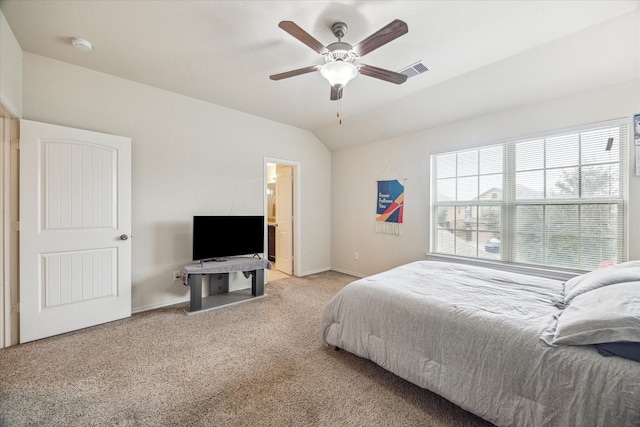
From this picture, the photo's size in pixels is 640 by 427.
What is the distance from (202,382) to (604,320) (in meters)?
2.38

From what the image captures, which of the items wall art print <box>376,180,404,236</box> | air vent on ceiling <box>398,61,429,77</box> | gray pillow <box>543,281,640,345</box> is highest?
air vent on ceiling <box>398,61,429,77</box>

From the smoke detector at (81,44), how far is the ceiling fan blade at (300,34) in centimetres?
202

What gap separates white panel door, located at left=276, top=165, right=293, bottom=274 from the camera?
4944 mm

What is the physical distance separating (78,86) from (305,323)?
3516 mm

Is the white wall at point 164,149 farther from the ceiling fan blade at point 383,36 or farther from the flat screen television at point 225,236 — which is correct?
the ceiling fan blade at point 383,36

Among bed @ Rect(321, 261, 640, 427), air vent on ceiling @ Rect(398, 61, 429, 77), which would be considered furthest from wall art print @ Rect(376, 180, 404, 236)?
bed @ Rect(321, 261, 640, 427)

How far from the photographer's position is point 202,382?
6.27 ft

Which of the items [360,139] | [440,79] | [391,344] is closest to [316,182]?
[360,139]

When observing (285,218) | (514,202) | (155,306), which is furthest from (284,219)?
(514,202)

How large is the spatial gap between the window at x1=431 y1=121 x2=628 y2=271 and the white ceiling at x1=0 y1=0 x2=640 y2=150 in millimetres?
580

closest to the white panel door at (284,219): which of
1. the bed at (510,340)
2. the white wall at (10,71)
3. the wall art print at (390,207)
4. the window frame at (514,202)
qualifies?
the wall art print at (390,207)

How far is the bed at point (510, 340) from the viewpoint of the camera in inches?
45.2

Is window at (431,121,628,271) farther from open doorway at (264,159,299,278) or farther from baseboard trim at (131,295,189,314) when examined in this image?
baseboard trim at (131,295,189,314)

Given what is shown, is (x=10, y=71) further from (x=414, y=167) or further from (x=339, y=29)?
(x=414, y=167)
